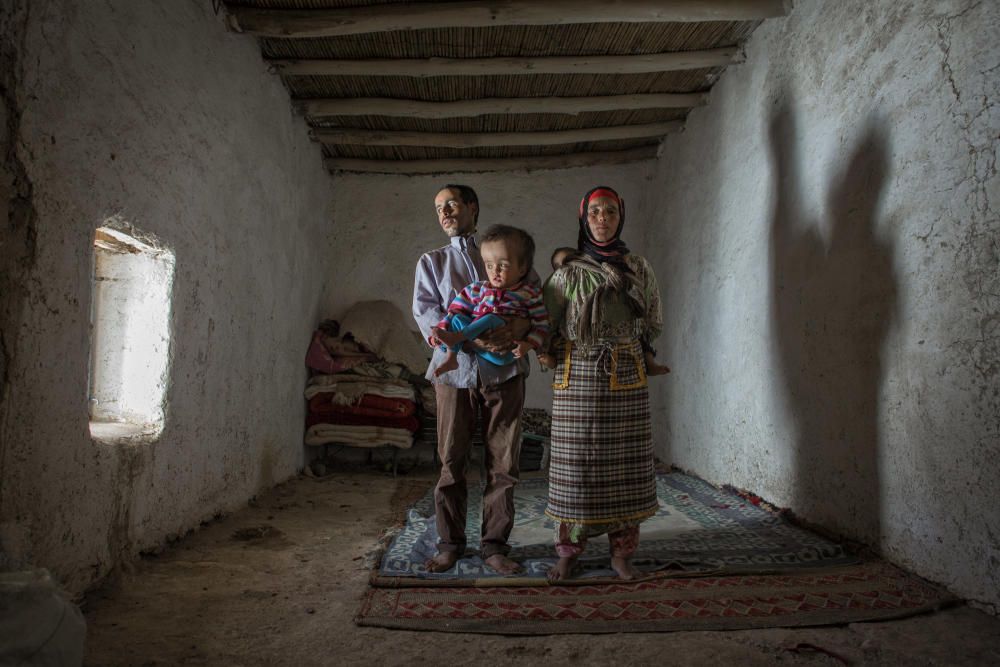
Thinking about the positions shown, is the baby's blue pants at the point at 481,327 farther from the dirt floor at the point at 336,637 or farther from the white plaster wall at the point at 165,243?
the white plaster wall at the point at 165,243

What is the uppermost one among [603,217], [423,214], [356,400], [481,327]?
[423,214]

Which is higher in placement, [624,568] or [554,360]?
[554,360]

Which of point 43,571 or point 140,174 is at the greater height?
point 140,174

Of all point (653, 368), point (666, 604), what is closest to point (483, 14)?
point (653, 368)

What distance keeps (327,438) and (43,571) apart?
386 centimetres

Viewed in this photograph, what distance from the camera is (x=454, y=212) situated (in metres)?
2.84

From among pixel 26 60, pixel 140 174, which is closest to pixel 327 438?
pixel 140 174

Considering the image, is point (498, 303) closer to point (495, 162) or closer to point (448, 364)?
point (448, 364)

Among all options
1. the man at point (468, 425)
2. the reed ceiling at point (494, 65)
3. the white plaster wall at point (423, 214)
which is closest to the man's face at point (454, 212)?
the man at point (468, 425)

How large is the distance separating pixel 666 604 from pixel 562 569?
0.44 metres

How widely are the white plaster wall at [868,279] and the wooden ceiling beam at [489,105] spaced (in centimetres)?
57

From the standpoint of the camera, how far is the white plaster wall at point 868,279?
2.12 m

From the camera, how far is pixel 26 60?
73.6 inches

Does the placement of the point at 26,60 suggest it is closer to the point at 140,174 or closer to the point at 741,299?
the point at 140,174
